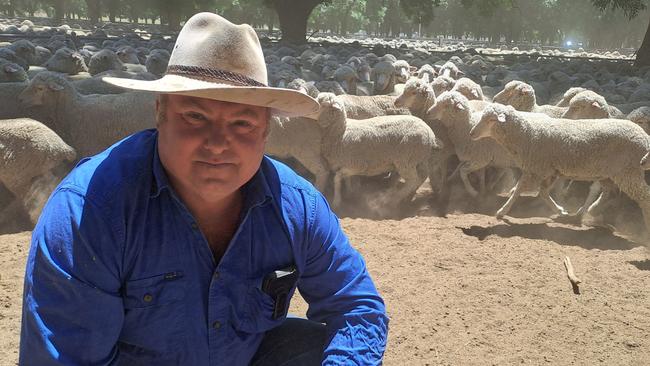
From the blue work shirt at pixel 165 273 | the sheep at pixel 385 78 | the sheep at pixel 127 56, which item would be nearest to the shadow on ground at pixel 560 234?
the blue work shirt at pixel 165 273

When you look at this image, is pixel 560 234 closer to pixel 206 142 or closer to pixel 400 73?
pixel 206 142

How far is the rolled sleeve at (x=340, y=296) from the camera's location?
2156mm

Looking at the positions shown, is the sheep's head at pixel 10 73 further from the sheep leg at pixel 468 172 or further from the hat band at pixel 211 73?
the hat band at pixel 211 73

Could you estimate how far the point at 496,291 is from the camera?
462 cm

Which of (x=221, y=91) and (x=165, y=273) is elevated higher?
(x=221, y=91)

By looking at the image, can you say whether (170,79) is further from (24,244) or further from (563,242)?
(563,242)

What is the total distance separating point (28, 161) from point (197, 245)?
457 cm

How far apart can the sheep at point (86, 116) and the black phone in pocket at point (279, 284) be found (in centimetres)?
531

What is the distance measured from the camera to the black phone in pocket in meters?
2.05

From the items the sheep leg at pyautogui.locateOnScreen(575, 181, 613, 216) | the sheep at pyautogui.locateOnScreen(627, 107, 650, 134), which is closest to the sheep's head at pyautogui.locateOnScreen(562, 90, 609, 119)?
the sheep at pyautogui.locateOnScreen(627, 107, 650, 134)

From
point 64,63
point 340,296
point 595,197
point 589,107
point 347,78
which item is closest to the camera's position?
point 340,296

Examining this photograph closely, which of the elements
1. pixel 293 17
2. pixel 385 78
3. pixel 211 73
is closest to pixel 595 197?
pixel 385 78

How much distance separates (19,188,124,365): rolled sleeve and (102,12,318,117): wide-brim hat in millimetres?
471

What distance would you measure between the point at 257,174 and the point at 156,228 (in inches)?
17.4
